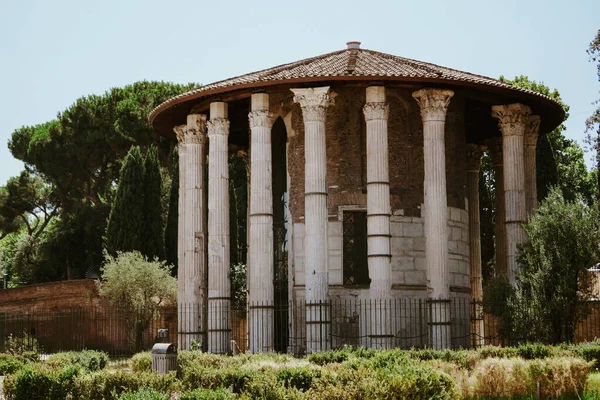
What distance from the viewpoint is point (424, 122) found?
24234 mm

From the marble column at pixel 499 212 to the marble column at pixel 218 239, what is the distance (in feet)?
25.0

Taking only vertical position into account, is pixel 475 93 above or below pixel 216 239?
above

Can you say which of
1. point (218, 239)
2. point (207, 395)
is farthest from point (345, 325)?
point (207, 395)

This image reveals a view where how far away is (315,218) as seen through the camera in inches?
912

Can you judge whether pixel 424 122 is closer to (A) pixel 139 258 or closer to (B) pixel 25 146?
(A) pixel 139 258

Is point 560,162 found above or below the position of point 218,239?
above

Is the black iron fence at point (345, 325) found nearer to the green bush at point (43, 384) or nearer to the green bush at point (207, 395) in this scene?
the green bush at point (43, 384)

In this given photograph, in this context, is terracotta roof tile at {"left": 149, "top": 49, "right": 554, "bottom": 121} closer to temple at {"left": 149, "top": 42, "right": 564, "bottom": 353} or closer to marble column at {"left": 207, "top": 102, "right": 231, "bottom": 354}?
temple at {"left": 149, "top": 42, "right": 564, "bottom": 353}

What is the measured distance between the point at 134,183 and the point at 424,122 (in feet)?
64.4

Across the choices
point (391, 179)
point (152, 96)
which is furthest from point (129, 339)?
point (152, 96)

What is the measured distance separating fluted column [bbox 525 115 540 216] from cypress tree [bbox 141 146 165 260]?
57.0 ft

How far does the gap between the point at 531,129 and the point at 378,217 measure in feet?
20.9

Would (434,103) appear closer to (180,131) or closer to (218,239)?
(218,239)

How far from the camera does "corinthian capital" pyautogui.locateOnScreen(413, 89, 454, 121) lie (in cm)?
2411
